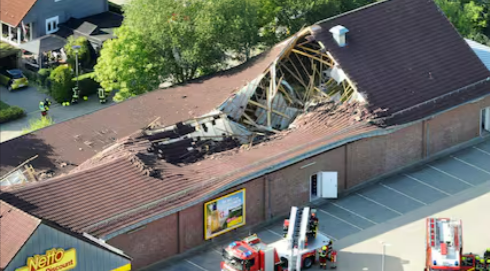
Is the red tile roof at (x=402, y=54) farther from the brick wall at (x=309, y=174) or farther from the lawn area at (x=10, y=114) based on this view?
the lawn area at (x=10, y=114)

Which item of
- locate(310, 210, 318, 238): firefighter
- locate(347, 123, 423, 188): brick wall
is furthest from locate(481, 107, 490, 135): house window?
locate(310, 210, 318, 238): firefighter

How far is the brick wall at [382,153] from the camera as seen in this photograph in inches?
2847

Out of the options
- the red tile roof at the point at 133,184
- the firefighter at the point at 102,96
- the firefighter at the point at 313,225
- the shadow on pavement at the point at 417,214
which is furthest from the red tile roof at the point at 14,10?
the firefighter at the point at 313,225

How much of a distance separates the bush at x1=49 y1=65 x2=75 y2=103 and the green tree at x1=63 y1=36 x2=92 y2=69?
10.6 feet

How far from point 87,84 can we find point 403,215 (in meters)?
29.1

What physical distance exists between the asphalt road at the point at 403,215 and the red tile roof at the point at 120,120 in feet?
34.1

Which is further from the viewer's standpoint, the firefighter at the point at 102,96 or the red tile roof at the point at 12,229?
the firefighter at the point at 102,96

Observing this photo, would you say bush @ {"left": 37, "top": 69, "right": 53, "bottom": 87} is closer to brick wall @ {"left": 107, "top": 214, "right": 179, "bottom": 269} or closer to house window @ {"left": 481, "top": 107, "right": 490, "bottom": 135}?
brick wall @ {"left": 107, "top": 214, "right": 179, "bottom": 269}

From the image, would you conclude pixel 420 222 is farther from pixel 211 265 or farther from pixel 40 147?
pixel 40 147

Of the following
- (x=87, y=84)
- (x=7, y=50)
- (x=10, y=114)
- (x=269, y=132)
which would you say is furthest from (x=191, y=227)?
(x=7, y=50)

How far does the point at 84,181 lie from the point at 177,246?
6.04 meters

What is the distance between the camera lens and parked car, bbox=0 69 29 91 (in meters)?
90.2

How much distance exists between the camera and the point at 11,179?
68812 millimetres

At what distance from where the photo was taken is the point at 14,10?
95375mm
